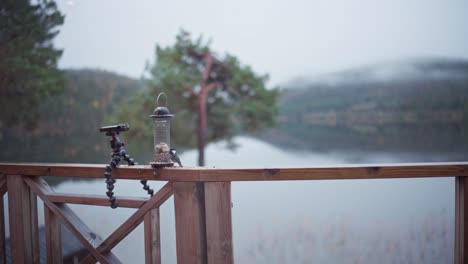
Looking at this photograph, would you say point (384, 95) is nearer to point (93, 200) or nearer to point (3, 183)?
point (93, 200)

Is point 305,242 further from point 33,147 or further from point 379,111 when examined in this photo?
point 379,111

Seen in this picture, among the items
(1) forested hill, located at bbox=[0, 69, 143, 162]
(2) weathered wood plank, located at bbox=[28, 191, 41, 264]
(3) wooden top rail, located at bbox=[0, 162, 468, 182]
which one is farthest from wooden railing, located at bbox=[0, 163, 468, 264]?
(1) forested hill, located at bbox=[0, 69, 143, 162]

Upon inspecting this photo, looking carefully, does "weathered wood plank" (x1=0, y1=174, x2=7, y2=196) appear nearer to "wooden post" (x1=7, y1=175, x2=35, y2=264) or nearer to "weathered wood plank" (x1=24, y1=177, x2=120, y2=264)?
"wooden post" (x1=7, y1=175, x2=35, y2=264)

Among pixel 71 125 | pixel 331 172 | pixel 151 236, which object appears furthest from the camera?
pixel 71 125

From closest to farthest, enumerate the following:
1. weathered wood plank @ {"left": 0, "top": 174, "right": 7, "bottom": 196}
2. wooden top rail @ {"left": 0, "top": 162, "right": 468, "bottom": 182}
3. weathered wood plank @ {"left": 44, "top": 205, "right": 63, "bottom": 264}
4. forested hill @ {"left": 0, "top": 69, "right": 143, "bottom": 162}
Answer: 1. wooden top rail @ {"left": 0, "top": 162, "right": 468, "bottom": 182}
2. weathered wood plank @ {"left": 44, "top": 205, "right": 63, "bottom": 264}
3. weathered wood plank @ {"left": 0, "top": 174, "right": 7, "bottom": 196}
4. forested hill @ {"left": 0, "top": 69, "right": 143, "bottom": 162}

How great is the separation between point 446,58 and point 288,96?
3.16m

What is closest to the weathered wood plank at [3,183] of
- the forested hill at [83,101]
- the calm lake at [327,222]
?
Answer: the calm lake at [327,222]

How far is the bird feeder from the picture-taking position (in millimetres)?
1289

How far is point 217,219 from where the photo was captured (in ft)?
4.06

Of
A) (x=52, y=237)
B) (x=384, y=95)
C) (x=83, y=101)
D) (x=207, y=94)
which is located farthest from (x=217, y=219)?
(x=384, y=95)

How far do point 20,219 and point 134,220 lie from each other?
2.18 feet

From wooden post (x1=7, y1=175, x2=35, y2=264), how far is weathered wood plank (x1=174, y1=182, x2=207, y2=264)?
844 millimetres

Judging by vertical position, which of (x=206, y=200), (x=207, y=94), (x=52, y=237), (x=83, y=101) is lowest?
A: (x=52, y=237)

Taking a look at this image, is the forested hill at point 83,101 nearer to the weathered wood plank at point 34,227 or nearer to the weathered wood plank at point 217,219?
the weathered wood plank at point 34,227
